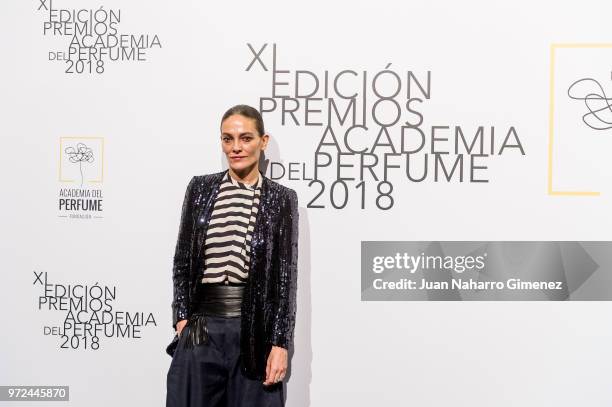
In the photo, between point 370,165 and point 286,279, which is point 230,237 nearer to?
point 286,279

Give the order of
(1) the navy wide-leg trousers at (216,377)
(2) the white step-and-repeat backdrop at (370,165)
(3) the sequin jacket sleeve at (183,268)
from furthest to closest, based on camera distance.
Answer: (2) the white step-and-repeat backdrop at (370,165), (3) the sequin jacket sleeve at (183,268), (1) the navy wide-leg trousers at (216,377)

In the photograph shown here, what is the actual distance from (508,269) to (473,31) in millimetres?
1084

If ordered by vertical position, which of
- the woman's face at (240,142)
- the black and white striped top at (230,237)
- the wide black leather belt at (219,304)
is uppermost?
the woman's face at (240,142)

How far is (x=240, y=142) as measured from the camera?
257cm

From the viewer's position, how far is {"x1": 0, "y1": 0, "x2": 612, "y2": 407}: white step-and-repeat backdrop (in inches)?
111

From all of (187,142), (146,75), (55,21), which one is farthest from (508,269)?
(55,21)

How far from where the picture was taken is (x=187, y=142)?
2.84 metres

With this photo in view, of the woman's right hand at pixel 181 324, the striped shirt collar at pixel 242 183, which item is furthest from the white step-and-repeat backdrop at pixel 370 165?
the woman's right hand at pixel 181 324

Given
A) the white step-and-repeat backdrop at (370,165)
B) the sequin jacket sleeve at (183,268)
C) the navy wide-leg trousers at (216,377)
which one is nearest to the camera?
the navy wide-leg trousers at (216,377)

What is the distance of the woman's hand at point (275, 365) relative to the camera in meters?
2.42

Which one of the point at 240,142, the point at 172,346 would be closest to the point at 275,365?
the point at 172,346

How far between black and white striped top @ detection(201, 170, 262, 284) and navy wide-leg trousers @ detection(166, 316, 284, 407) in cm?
18

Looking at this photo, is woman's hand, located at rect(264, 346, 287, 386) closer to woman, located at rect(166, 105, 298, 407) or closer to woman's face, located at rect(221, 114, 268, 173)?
woman, located at rect(166, 105, 298, 407)

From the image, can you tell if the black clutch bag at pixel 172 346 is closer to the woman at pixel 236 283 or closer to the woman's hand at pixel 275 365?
the woman at pixel 236 283
